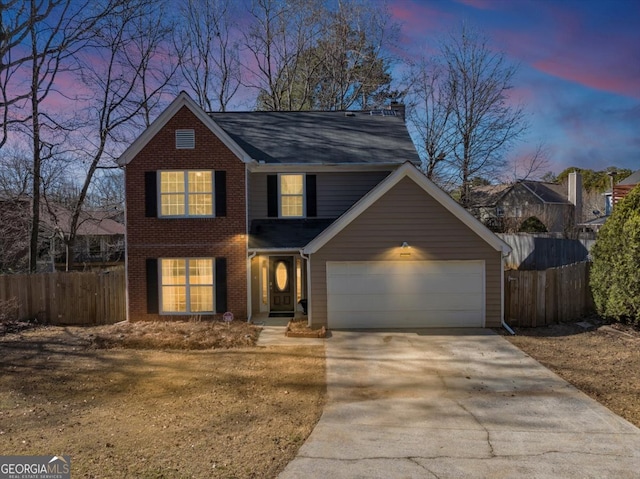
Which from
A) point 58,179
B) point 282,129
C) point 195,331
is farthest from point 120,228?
point 195,331

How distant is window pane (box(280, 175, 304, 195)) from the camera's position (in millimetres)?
14641

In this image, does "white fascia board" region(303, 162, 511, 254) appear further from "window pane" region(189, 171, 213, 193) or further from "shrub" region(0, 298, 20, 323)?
"shrub" region(0, 298, 20, 323)

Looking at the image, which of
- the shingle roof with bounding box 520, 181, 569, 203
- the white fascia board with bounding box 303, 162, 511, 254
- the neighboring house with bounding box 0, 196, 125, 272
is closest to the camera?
the white fascia board with bounding box 303, 162, 511, 254

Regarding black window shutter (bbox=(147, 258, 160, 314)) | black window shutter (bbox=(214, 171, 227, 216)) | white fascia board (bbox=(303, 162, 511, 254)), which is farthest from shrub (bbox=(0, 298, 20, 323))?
white fascia board (bbox=(303, 162, 511, 254))

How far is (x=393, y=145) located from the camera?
15547mm

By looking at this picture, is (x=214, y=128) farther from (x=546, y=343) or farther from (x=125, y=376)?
(x=546, y=343)

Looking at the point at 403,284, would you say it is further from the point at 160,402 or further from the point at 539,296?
the point at 160,402

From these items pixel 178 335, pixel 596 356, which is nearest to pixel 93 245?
pixel 178 335

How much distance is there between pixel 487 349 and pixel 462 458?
5.47 metres

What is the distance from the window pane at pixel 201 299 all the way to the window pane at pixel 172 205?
245cm

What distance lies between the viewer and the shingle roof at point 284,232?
13.4 meters

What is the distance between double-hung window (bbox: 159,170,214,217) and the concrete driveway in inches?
266

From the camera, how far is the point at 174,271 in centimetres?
1345

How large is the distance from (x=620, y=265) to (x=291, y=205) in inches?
384
